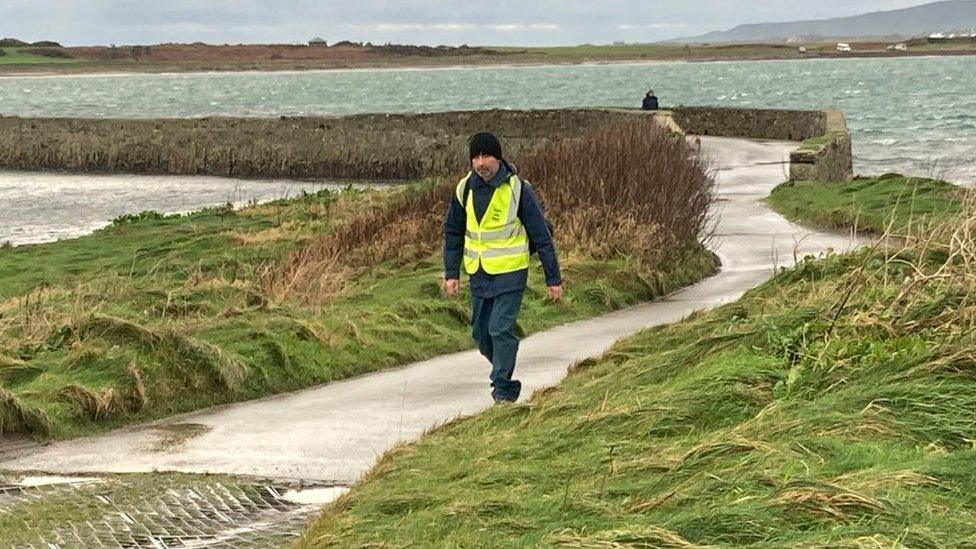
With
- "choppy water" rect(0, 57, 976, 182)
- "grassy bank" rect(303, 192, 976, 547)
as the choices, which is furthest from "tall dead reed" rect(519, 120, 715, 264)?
"choppy water" rect(0, 57, 976, 182)

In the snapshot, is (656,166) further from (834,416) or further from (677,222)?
(834,416)

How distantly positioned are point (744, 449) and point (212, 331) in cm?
769

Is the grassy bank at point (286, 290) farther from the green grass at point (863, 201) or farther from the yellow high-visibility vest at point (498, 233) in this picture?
the yellow high-visibility vest at point (498, 233)

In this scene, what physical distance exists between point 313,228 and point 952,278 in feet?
62.5

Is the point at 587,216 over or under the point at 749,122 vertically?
over

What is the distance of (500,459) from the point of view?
8055mm

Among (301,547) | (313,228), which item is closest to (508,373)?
(301,547)

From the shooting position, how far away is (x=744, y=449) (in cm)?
693

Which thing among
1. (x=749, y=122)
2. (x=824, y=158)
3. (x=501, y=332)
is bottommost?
(x=749, y=122)

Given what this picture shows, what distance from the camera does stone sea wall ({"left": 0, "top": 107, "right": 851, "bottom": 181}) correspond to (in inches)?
2130

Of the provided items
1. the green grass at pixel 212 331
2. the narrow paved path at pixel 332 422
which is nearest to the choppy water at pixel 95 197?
the green grass at pixel 212 331

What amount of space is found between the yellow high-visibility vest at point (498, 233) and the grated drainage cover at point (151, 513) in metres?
2.38

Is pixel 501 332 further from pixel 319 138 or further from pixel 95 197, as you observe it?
pixel 319 138

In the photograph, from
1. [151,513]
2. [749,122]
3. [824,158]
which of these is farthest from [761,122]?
[151,513]
